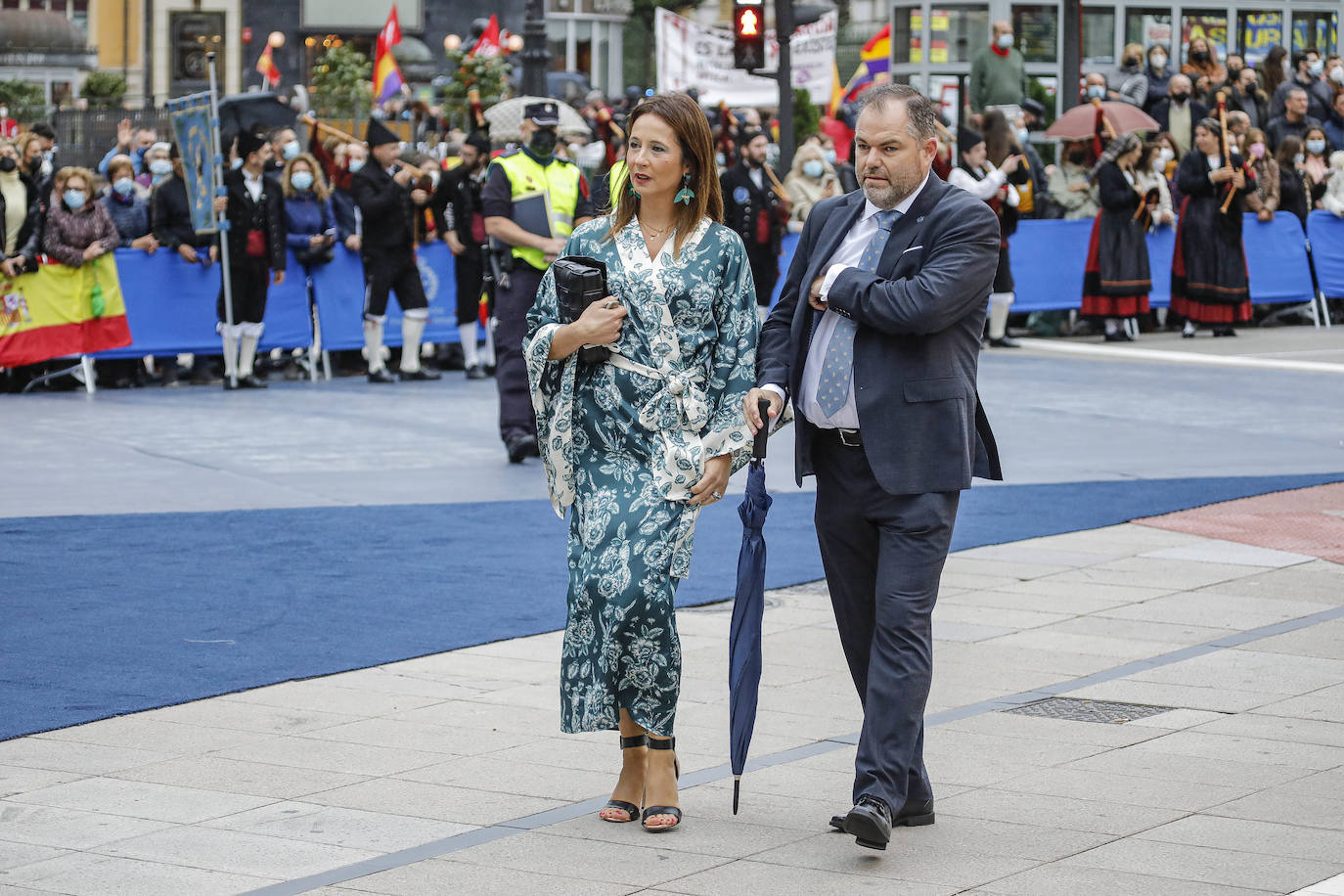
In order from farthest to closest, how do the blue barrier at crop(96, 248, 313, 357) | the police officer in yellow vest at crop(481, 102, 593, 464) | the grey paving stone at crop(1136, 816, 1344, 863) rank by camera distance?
the blue barrier at crop(96, 248, 313, 357) < the police officer in yellow vest at crop(481, 102, 593, 464) < the grey paving stone at crop(1136, 816, 1344, 863)

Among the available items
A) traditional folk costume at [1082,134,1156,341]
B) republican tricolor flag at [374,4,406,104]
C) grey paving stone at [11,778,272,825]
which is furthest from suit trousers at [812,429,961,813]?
republican tricolor flag at [374,4,406,104]

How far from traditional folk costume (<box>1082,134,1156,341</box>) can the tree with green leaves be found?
17.4 meters

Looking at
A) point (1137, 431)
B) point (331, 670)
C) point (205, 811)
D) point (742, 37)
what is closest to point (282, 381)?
point (742, 37)

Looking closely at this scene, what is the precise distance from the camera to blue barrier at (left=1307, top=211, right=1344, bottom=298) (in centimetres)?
2236

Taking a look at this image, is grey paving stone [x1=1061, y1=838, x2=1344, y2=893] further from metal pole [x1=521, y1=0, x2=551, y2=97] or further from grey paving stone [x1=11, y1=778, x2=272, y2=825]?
metal pole [x1=521, y1=0, x2=551, y2=97]

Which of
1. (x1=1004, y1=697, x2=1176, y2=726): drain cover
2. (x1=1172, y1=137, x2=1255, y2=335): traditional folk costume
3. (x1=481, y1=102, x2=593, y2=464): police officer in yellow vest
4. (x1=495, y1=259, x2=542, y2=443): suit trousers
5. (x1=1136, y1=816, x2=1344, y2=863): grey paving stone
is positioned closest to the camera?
(x1=1136, y1=816, x2=1344, y2=863): grey paving stone

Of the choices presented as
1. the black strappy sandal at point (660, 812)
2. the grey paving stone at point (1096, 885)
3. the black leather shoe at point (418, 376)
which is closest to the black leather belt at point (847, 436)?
the black strappy sandal at point (660, 812)

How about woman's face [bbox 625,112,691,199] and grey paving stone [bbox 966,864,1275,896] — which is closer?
grey paving stone [bbox 966,864,1275,896]

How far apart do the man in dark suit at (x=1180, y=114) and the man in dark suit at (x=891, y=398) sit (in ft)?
61.1

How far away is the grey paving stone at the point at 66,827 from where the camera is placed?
513cm

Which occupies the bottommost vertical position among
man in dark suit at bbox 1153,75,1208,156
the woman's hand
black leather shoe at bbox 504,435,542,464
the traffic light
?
black leather shoe at bbox 504,435,542,464

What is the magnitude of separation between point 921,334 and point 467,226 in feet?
42.4

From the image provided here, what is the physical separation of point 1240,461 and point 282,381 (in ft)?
27.4

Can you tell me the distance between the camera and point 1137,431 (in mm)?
14039
